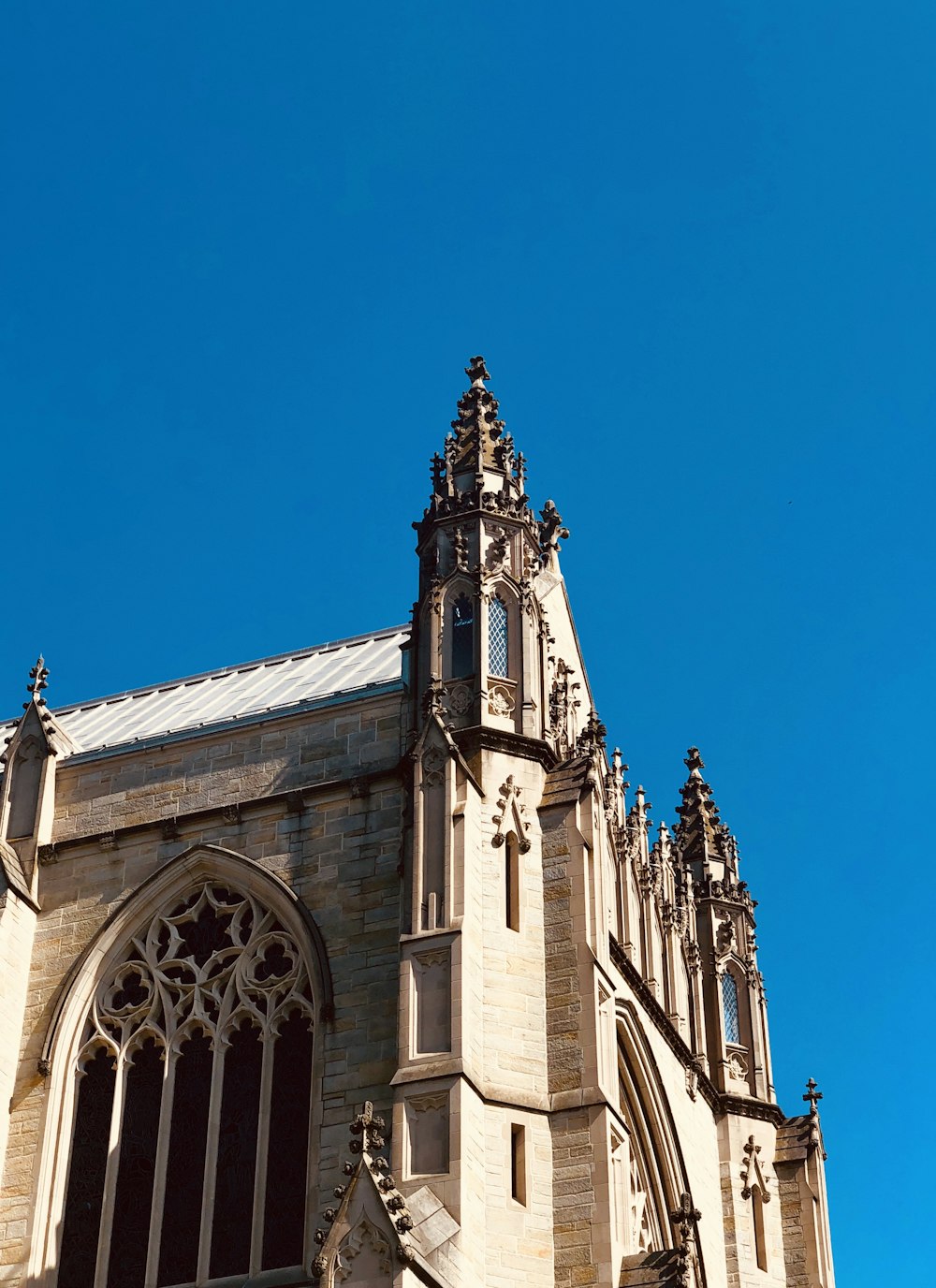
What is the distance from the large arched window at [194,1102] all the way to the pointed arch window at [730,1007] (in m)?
11.1

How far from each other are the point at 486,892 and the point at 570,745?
4311 millimetres

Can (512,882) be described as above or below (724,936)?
below

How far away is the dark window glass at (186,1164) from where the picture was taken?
29.5 metres

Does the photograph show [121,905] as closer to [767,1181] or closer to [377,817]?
[377,817]

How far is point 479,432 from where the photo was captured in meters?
→ 35.7

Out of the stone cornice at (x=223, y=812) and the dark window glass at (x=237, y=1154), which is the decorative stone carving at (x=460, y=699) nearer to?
the stone cornice at (x=223, y=812)

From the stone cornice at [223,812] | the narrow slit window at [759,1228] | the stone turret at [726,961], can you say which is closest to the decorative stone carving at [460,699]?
the stone cornice at [223,812]

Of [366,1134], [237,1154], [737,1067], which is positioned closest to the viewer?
[366,1134]

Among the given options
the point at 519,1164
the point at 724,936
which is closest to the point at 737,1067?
the point at 724,936

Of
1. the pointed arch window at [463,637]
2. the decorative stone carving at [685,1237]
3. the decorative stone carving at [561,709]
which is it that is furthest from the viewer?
the decorative stone carving at [561,709]

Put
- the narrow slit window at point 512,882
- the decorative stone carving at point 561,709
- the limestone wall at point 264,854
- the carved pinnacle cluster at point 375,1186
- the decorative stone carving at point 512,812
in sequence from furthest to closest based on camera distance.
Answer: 1. the decorative stone carving at point 561,709
2. the decorative stone carving at point 512,812
3. the narrow slit window at point 512,882
4. the limestone wall at point 264,854
5. the carved pinnacle cluster at point 375,1186

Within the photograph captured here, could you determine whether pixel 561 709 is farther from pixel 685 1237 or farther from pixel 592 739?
pixel 685 1237

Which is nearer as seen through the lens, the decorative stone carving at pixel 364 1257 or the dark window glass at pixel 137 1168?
the decorative stone carving at pixel 364 1257

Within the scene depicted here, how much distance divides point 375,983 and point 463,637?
550cm
